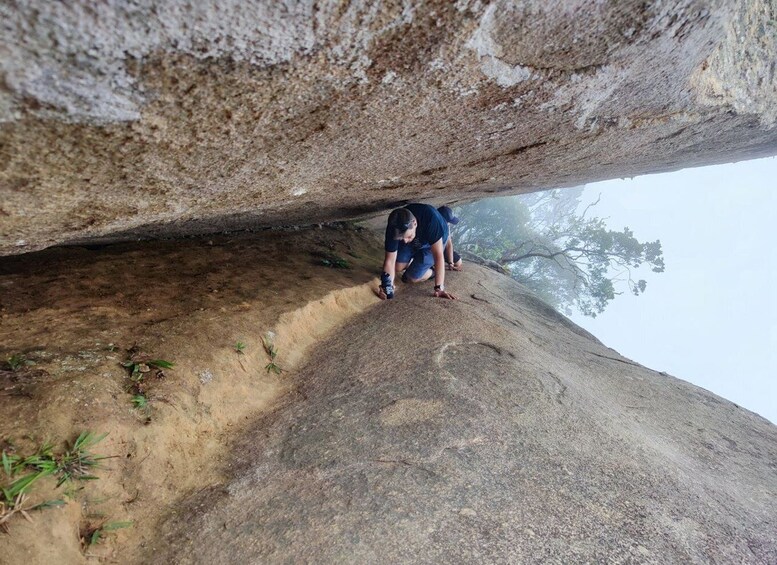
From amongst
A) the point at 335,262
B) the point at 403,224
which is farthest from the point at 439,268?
the point at 335,262

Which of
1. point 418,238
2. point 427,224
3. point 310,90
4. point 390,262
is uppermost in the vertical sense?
point 310,90

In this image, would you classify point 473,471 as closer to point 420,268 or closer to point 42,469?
point 42,469

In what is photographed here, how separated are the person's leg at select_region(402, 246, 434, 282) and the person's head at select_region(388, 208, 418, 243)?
93 cm

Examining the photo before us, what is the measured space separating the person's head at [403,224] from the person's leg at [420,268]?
3.05ft

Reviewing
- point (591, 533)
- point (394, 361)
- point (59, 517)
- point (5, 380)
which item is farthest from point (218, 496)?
point (591, 533)

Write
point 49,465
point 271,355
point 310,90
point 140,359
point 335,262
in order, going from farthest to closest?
point 335,262
point 271,355
point 140,359
point 49,465
point 310,90

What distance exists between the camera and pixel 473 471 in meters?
3.01

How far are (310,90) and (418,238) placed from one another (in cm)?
410

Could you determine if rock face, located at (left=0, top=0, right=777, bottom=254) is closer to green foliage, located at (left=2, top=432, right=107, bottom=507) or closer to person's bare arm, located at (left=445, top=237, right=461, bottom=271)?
green foliage, located at (left=2, top=432, right=107, bottom=507)

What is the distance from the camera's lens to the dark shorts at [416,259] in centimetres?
654

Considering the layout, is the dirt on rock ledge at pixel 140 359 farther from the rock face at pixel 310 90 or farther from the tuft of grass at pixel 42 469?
the rock face at pixel 310 90

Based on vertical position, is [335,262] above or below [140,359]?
below

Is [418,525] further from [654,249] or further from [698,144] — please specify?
[654,249]

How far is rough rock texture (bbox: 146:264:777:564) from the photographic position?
253cm
